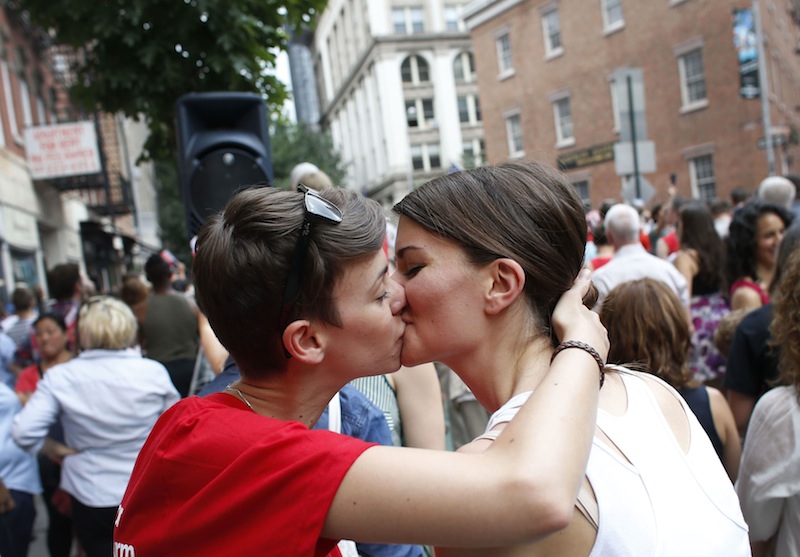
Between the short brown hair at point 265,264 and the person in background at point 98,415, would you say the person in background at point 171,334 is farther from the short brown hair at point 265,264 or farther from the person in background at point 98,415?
the short brown hair at point 265,264

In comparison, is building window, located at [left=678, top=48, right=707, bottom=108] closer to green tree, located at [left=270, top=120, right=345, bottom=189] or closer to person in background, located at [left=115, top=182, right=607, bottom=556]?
green tree, located at [left=270, top=120, right=345, bottom=189]

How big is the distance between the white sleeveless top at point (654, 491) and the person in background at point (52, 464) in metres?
4.25

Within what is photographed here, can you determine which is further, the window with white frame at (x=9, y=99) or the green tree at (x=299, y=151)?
the green tree at (x=299, y=151)

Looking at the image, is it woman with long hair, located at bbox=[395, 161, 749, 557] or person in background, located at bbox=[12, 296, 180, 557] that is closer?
woman with long hair, located at bbox=[395, 161, 749, 557]

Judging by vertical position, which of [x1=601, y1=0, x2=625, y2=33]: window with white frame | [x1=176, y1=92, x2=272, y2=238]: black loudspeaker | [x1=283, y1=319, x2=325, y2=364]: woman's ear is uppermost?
[x1=601, y1=0, x2=625, y2=33]: window with white frame

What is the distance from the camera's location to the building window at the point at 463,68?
202ft

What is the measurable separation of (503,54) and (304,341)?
108ft

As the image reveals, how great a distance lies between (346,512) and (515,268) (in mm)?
A: 572

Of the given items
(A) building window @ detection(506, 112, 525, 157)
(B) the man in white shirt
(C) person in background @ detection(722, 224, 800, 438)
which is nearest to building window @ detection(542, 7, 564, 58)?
(A) building window @ detection(506, 112, 525, 157)

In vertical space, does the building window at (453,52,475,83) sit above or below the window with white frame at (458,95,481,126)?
above

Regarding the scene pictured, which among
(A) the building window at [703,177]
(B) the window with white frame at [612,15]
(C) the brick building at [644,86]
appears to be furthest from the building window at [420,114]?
(A) the building window at [703,177]

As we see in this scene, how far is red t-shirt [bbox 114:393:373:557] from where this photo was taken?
4.02ft

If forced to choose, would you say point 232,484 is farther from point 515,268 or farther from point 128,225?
point 128,225

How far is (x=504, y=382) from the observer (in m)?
1.53
